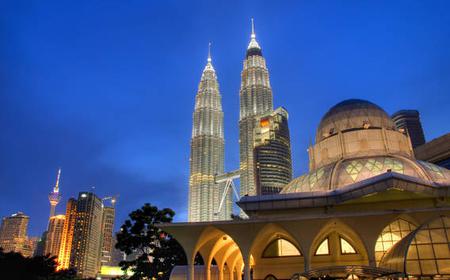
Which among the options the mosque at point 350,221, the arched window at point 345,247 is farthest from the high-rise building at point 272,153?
the arched window at point 345,247

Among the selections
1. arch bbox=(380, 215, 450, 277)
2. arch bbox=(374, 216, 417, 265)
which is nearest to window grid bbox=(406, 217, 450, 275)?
arch bbox=(380, 215, 450, 277)

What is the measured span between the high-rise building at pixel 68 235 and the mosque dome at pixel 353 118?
510ft

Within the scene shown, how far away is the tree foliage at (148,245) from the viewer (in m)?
47.3

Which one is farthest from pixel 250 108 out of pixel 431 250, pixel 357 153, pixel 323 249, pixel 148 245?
pixel 431 250

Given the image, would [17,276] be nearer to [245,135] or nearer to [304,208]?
[304,208]

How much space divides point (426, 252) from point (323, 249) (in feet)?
34.1

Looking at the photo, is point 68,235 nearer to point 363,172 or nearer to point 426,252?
point 363,172

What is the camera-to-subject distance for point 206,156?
17600 centimetres

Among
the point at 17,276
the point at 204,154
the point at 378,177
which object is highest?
the point at 204,154

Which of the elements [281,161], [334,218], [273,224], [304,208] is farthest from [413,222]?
[281,161]

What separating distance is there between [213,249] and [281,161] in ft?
362

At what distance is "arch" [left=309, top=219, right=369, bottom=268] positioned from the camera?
31.2 meters

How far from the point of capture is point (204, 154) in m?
176

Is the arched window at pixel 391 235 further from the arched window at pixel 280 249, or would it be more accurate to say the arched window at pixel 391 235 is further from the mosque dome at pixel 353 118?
the mosque dome at pixel 353 118
